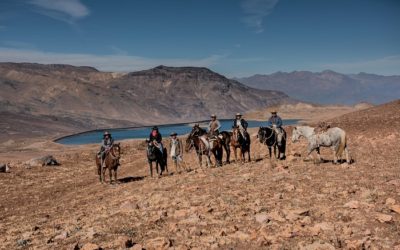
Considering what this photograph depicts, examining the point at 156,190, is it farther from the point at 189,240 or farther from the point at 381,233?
the point at 381,233

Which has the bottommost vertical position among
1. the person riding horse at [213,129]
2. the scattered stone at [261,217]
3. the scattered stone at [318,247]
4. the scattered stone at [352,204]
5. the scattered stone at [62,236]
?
the scattered stone at [62,236]

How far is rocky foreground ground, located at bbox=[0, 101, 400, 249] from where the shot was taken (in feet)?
34.5

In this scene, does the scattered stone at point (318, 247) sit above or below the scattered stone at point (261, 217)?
below

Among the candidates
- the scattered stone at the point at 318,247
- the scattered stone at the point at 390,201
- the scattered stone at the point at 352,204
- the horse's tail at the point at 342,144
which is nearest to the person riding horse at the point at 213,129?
the horse's tail at the point at 342,144

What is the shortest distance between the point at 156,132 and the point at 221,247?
14131 millimetres

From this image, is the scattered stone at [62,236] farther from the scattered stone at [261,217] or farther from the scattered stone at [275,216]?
the scattered stone at [275,216]

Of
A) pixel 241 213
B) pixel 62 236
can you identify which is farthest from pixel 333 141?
pixel 62 236

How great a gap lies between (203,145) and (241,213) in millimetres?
12140

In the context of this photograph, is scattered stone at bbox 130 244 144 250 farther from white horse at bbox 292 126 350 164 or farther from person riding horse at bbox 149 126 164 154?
person riding horse at bbox 149 126 164 154

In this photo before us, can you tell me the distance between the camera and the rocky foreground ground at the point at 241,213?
1051 cm

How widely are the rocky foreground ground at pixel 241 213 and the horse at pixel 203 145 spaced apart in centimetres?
215

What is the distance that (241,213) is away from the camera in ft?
40.7

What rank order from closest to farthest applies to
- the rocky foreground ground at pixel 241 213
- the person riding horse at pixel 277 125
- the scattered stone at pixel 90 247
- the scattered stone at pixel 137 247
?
the scattered stone at pixel 137 247
the scattered stone at pixel 90 247
the rocky foreground ground at pixel 241 213
the person riding horse at pixel 277 125

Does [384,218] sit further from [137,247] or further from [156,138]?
[156,138]
